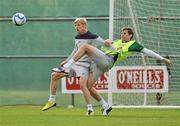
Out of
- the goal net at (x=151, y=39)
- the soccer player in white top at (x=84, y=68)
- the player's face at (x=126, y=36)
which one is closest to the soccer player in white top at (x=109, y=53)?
the player's face at (x=126, y=36)

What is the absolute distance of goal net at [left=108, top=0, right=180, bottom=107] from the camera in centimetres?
1850

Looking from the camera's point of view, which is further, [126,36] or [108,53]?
[126,36]

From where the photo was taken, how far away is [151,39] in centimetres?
1920

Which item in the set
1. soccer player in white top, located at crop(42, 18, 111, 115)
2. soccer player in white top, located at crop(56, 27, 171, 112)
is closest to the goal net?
soccer player in white top, located at crop(56, 27, 171, 112)

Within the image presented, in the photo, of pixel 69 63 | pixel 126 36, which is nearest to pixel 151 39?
pixel 126 36

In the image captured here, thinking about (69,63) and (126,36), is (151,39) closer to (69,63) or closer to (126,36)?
(126,36)

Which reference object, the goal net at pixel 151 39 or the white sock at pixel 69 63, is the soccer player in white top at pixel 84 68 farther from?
the goal net at pixel 151 39

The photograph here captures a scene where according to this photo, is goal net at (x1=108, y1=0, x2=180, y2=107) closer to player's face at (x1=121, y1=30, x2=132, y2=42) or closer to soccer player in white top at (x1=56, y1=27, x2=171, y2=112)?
soccer player in white top at (x1=56, y1=27, x2=171, y2=112)

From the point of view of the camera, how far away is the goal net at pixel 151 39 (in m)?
18.5

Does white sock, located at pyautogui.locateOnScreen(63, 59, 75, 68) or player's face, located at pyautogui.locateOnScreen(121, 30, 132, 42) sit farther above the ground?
player's face, located at pyautogui.locateOnScreen(121, 30, 132, 42)

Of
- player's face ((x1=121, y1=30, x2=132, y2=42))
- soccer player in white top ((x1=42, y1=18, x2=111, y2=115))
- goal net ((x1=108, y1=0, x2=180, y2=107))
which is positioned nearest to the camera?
soccer player in white top ((x1=42, y1=18, x2=111, y2=115))

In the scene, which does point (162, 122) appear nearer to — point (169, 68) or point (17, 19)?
point (17, 19)

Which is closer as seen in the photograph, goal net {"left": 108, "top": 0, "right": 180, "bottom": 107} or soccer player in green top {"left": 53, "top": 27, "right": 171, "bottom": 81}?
soccer player in green top {"left": 53, "top": 27, "right": 171, "bottom": 81}

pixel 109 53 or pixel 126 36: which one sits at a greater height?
pixel 126 36
